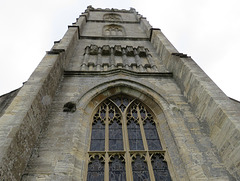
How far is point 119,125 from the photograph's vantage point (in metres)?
6.10

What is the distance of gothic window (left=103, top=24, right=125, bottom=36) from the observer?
14629 millimetres

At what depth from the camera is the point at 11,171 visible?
3.61 m

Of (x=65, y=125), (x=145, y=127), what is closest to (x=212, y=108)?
(x=145, y=127)

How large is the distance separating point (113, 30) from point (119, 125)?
10998mm

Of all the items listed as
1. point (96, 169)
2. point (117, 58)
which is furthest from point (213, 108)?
point (117, 58)

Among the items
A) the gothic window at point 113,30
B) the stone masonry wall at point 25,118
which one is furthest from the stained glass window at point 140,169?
the gothic window at point 113,30

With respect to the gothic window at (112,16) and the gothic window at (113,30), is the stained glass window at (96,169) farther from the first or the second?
the gothic window at (112,16)

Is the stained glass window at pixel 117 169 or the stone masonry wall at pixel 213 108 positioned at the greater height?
the stone masonry wall at pixel 213 108

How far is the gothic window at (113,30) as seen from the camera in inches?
576

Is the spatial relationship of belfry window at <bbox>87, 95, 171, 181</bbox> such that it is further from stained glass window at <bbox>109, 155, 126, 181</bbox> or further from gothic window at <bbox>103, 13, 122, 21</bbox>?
gothic window at <bbox>103, 13, 122, 21</bbox>

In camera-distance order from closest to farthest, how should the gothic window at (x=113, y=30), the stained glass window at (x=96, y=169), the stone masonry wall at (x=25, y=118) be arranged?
the stone masonry wall at (x=25, y=118) < the stained glass window at (x=96, y=169) < the gothic window at (x=113, y=30)

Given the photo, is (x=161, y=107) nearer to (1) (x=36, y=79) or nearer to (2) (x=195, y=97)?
(2) (x=195, y=97)

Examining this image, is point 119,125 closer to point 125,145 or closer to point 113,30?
point 125,145

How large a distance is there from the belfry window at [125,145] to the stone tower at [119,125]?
0.02m
